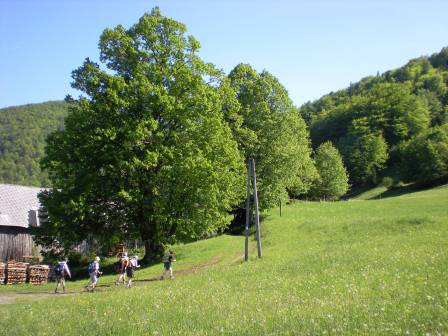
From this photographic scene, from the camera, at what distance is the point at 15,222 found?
49438 millimetres

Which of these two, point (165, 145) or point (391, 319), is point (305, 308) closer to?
point (391, 319)

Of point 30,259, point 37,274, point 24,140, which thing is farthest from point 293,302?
point 24,140

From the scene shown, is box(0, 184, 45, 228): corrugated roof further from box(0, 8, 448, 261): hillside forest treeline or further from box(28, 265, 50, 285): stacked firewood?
box(0, 8, 448, 261): hillside forest treeline

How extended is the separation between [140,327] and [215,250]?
2738 cm

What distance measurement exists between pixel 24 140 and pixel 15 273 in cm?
14069

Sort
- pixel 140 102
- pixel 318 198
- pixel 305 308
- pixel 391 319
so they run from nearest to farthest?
1. pixel 391 319
2. pixel 305 308
3. pixel 140 102
4. pixel 318 198

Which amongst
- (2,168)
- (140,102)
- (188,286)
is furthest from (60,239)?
(2,168)

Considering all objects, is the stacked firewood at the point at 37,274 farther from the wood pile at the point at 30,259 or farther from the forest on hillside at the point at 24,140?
the forest on hillside at the point at 24,140

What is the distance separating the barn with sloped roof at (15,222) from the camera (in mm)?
48531

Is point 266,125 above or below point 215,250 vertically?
above

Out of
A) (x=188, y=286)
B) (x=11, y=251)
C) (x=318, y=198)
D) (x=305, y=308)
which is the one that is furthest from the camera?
(x=318, y=198)

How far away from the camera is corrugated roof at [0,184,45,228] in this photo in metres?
49.4

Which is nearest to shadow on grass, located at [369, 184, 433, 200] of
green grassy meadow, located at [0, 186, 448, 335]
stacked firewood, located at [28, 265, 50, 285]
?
green grassy meadow, located at [0, 186, 448, 335]

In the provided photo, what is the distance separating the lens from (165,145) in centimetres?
3544
